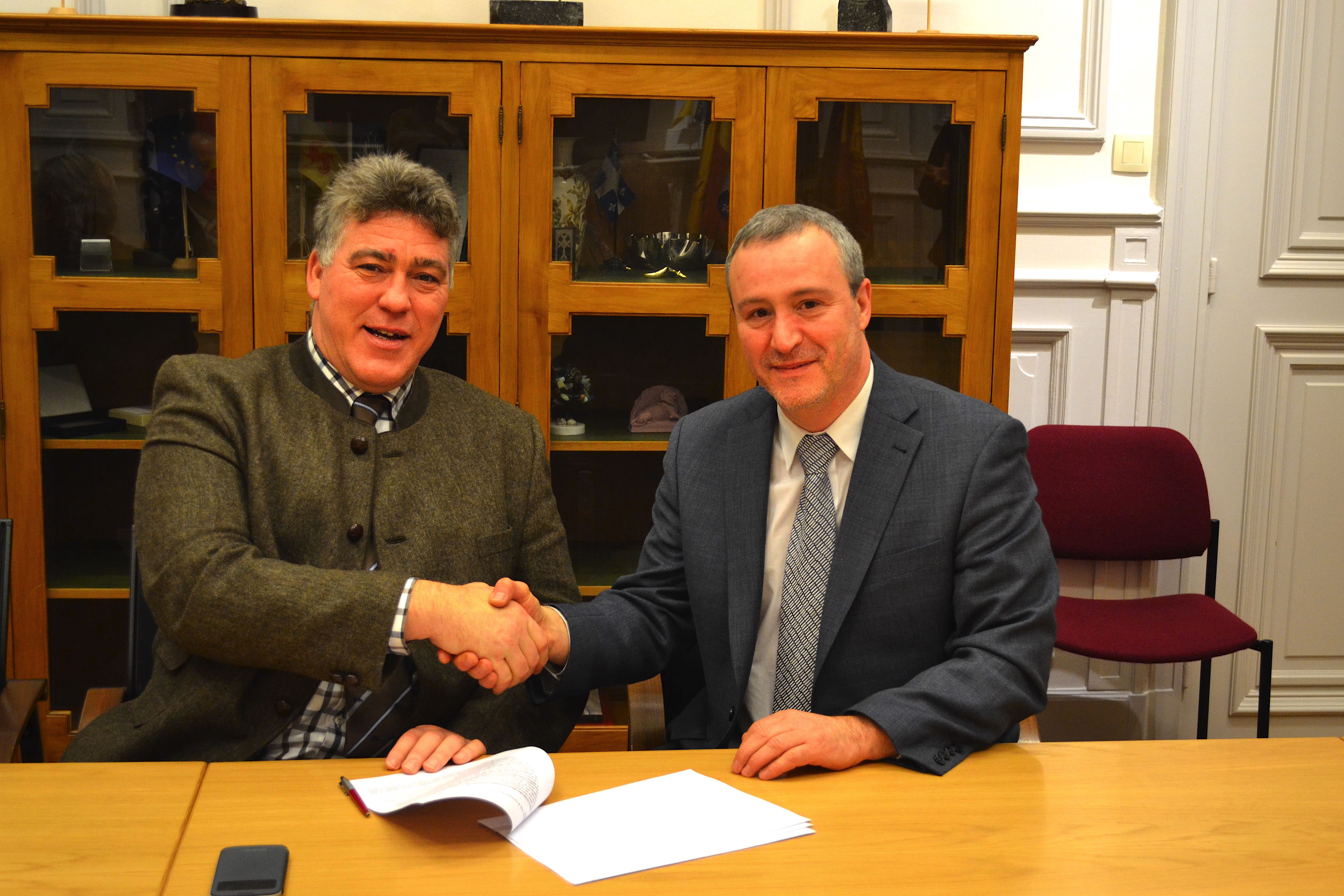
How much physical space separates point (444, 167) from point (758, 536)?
4.70 ft

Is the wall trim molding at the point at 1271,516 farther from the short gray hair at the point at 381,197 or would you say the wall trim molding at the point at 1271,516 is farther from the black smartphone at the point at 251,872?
the black smartphone at the point at 251,872

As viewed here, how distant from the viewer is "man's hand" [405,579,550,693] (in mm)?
1446

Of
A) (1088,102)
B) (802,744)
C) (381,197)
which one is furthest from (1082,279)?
(802,744)

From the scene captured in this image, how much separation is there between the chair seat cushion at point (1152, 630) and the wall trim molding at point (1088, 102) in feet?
4.32

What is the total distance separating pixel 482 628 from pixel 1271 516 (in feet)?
9.27

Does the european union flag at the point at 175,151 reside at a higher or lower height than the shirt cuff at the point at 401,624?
higher

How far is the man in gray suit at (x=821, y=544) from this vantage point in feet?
5.16

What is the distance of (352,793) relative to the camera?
1.22 metres

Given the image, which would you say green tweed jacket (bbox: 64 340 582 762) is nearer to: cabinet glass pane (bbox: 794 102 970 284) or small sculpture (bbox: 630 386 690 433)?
small sculpture (bbox: 630 386 690 433)

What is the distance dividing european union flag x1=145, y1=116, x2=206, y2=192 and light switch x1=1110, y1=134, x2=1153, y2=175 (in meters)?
2.48

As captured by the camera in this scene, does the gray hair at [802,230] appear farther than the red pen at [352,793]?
Yes

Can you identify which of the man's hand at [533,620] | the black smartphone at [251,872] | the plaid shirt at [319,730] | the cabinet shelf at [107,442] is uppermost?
the cabinet shelf at [107,442]

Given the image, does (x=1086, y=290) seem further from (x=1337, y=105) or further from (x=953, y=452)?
(x=953, y=452)

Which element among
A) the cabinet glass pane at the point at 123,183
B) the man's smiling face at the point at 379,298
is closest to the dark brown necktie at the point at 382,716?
the man's smiling face at the point at 379,298
